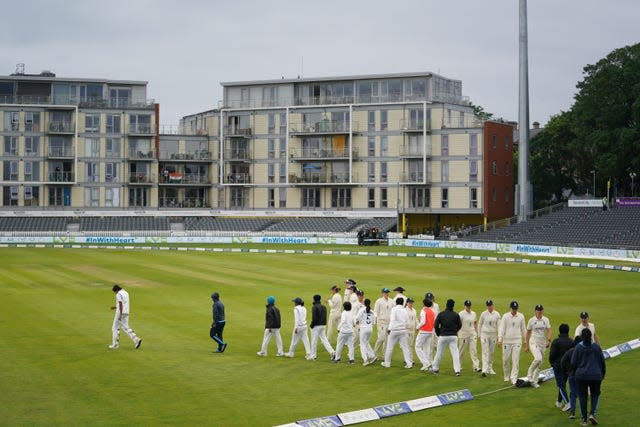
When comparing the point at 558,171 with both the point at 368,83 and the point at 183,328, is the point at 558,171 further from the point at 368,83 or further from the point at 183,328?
the point at 183,328

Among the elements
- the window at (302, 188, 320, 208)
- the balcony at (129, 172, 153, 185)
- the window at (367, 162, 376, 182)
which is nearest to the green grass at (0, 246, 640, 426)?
the window at (367, 162, 376, 182)

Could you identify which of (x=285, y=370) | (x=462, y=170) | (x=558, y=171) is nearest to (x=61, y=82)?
(x=462, y=170)

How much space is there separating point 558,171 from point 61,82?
210 ft

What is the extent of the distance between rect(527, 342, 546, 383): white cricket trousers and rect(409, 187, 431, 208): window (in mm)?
84803

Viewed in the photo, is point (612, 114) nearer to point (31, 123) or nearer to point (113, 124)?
point (113, 124)

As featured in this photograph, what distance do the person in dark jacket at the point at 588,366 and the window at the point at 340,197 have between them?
92494 millimetres

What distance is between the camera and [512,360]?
23.8m

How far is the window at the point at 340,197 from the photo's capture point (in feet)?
368

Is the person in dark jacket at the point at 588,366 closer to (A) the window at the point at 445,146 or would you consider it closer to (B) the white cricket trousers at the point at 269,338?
(B) the white cricket trousers at the point at 269,338

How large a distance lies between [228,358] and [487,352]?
796cm

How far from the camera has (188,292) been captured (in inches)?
1873

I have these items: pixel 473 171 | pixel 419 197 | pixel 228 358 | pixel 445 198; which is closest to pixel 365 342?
pixel 228 358

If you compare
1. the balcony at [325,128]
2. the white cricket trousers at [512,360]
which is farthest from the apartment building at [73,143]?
the white cricket trousers at [512,360]

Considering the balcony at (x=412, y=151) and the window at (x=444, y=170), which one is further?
the balcony at (x=412, y=151)
